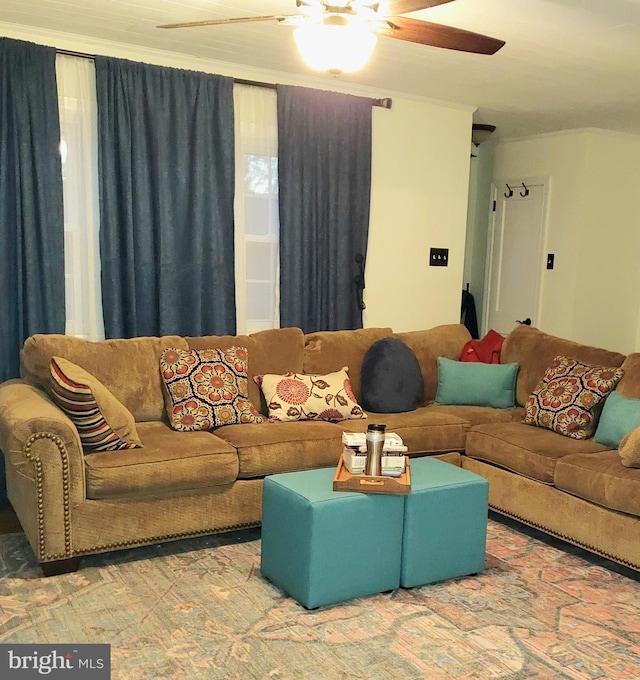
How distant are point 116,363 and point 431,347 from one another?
1962 mm

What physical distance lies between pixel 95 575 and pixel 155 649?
0.67 metres

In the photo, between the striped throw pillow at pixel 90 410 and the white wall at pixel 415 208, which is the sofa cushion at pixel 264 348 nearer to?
the striped throw pillow at pixel 90 410

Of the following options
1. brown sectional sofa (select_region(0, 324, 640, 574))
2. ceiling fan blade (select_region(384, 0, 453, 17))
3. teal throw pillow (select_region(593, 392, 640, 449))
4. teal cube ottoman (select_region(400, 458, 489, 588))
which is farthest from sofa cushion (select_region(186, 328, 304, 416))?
ceiling fan blade (select_region(384, 0, 453, 17))

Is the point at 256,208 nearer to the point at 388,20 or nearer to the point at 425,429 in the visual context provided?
the point at 425,429

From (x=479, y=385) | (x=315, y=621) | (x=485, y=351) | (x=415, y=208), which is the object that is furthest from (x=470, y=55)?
(x=315, y=621)

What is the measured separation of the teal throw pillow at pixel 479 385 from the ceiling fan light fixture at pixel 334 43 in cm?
229

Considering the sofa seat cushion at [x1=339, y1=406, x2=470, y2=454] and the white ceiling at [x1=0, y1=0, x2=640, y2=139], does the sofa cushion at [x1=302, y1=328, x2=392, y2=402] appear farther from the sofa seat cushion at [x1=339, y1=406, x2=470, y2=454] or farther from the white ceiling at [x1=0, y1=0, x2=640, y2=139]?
the white ceiling at [x1=0, y1=0, x2=640, y2=139]

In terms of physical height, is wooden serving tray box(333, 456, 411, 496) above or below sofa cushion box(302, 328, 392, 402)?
below

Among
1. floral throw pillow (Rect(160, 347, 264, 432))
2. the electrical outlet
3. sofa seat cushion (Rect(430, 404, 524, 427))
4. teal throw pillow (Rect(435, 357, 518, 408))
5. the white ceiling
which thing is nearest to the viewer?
the white ceiling

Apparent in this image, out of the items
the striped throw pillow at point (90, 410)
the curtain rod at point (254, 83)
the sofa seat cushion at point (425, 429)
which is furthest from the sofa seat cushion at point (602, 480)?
the curtain rod at point (254, 83)

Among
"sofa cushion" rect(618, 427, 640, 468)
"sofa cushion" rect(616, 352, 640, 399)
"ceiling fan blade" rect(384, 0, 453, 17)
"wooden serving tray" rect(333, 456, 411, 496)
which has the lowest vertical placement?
"wooden serving tray" rect(333, 456, 411, 496)

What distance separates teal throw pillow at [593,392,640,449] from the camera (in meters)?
3.42

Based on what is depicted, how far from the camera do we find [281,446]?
3.38 metres

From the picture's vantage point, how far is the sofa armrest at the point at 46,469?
2.80m
